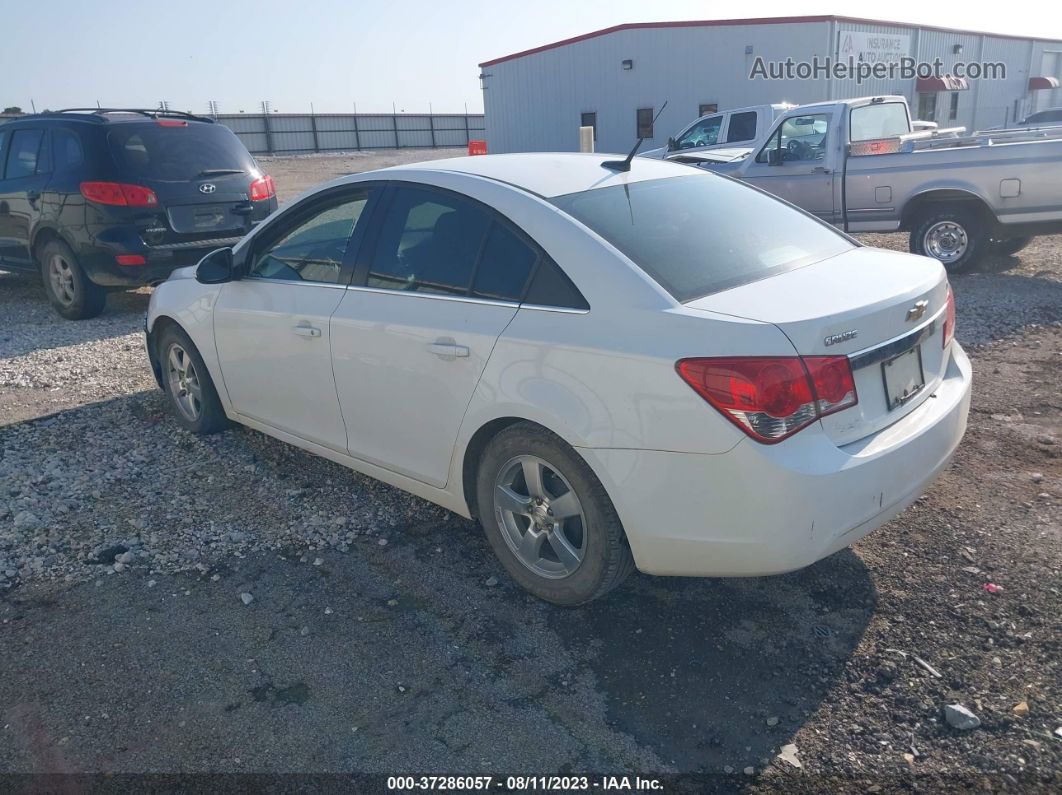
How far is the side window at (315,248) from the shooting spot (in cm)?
411

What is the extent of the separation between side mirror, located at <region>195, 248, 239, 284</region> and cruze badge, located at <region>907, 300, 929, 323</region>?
11.0 feet

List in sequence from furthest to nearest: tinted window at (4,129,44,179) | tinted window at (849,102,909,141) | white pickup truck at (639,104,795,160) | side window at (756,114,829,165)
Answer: white pickup truck at (639,104,795,160), tinted window at (849,102,909,141), side window at (756,114,829,165), tinted window at (4,129,44,179)

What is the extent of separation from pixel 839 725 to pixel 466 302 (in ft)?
6.73

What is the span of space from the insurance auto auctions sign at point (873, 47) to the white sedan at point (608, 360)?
25495mm

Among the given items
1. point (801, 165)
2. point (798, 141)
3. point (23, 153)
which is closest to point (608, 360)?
point (23, 153)

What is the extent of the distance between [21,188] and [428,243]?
6.99m

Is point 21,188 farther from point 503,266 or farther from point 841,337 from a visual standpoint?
point 841,337

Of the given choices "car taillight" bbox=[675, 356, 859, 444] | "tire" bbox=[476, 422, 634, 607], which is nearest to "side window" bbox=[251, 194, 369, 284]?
"tire" bbox=[476, 422, 634, 607]

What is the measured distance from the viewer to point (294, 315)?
422 centimetres

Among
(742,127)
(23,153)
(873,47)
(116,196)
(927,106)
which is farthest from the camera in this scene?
(927,106)

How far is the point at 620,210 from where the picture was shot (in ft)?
11.5

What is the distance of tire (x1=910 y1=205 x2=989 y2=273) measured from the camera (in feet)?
30.8

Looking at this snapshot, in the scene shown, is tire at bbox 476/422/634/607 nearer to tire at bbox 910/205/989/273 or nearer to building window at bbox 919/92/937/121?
tire at bbox 910/205/989/273

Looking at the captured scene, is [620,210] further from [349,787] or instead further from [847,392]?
[349,787]
